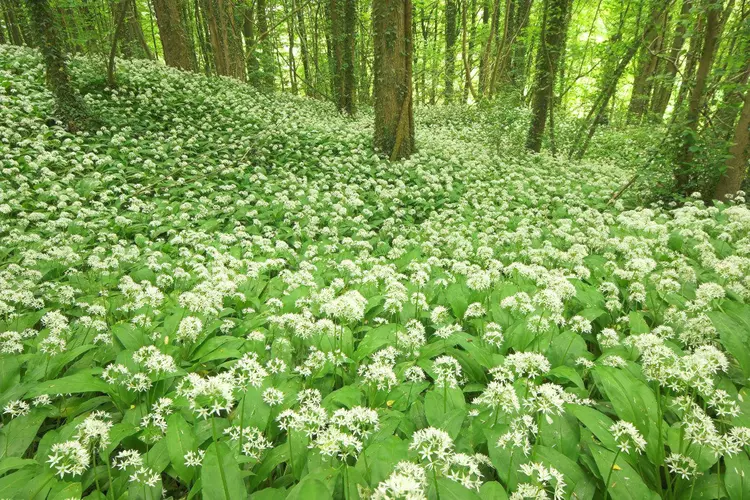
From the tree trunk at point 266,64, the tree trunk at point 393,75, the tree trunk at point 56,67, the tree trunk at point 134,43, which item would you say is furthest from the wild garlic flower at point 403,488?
the tree trunk at point 134,43

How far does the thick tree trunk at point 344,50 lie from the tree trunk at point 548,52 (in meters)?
7.08

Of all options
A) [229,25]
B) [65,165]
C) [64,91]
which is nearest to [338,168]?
[65,165]

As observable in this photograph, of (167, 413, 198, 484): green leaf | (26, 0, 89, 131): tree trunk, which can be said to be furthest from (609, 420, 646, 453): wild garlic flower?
(26, 0, 89, 131): tree trunk

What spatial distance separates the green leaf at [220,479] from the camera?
1.73m

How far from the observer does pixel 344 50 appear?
14.6 m

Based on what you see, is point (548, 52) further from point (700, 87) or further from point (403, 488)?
point (403, 488)

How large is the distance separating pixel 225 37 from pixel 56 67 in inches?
384

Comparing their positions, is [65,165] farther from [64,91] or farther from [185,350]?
[185,350]

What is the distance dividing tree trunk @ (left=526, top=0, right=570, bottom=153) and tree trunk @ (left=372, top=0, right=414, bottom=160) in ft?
13.8

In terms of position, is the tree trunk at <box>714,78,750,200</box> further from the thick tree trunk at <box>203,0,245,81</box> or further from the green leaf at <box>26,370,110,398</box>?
the thick tree trunk at <box>203,0,245,81</box>

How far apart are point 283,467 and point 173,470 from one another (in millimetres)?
608

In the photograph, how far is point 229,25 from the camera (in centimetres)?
1716

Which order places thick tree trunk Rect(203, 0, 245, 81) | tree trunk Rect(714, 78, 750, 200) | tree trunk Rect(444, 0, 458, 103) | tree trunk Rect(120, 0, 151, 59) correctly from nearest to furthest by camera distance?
tree trunk Rect(714, 78, 750, 200)
thick tree trunk Rect(203, 0, 245, 81)
tree trunk Rect(120, 0, 151, 59)
tree trunk Rect(444, 0, 458, 103)

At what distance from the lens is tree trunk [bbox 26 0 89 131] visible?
8.19 metres
